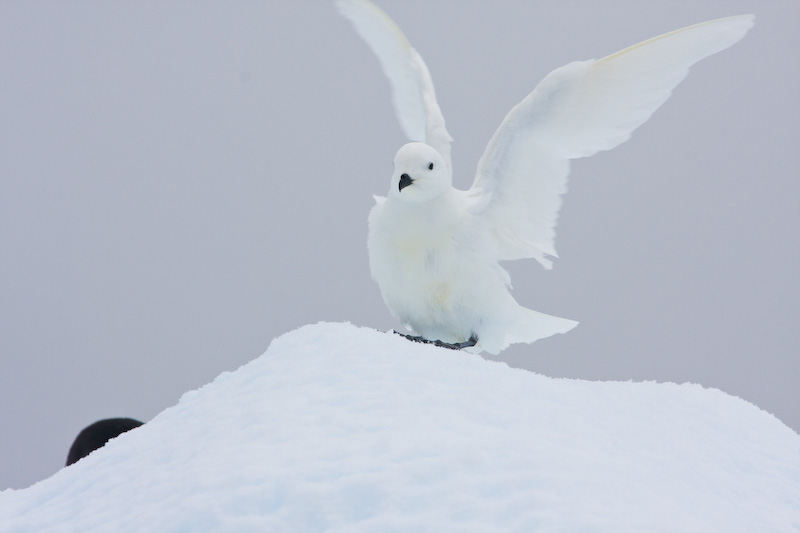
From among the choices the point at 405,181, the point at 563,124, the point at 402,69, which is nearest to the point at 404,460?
the point at 405,181

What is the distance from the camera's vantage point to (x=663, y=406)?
2.13 meters

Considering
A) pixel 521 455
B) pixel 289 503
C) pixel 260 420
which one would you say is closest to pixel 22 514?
pixel 260 420

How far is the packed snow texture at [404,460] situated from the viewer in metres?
1.29

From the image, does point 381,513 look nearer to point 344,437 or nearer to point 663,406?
point 344,437

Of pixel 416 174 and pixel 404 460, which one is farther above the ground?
pixel 416 174

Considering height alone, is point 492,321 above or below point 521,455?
above

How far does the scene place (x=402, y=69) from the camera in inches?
126

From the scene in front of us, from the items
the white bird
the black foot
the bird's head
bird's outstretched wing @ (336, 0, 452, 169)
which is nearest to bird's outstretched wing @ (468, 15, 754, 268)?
the white bird

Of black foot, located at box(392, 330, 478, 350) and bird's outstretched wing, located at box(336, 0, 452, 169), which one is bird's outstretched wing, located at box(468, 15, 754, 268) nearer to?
black foot, located at box(392, 330, 478, 350)

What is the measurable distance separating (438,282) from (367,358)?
0.76 metres

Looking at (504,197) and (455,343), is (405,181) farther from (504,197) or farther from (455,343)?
(455,343)

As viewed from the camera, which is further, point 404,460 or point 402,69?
point 402,69

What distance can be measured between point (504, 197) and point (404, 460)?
150cm

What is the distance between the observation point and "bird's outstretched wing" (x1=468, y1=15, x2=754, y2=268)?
7.84 ft
